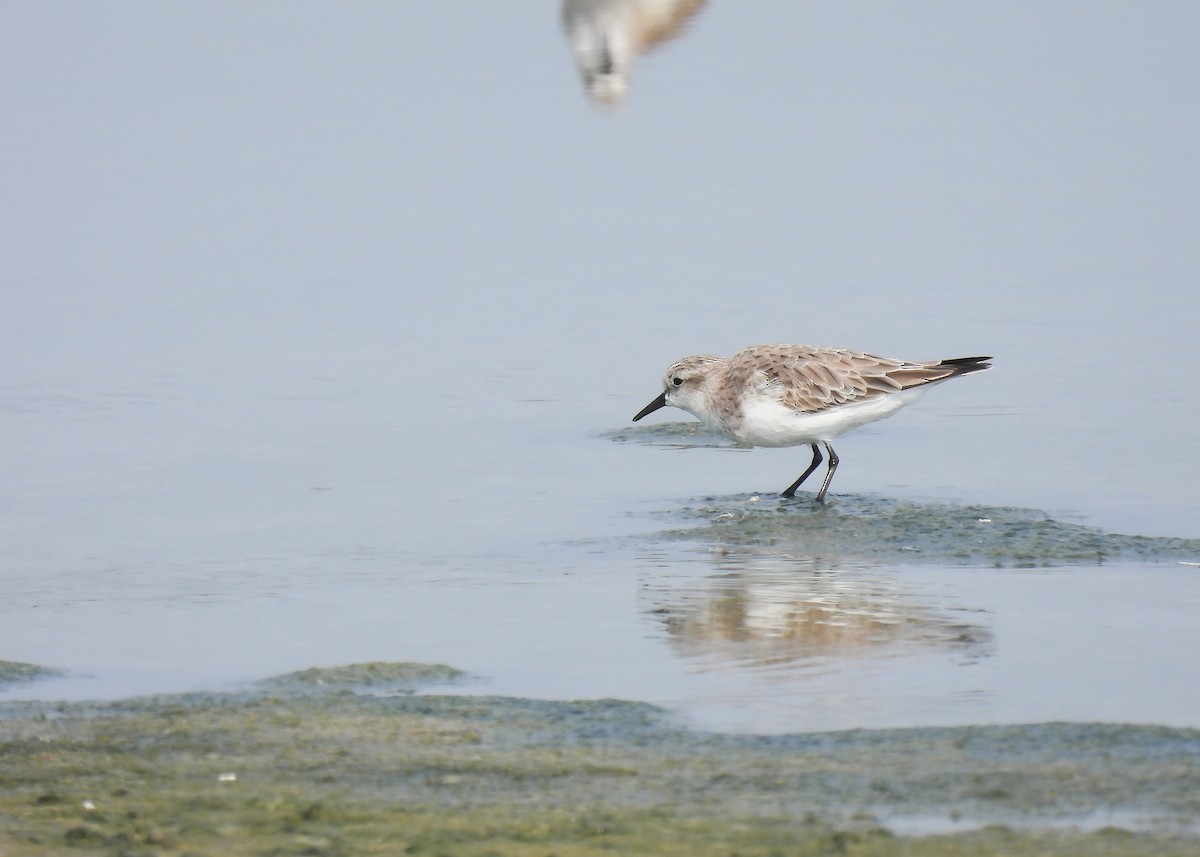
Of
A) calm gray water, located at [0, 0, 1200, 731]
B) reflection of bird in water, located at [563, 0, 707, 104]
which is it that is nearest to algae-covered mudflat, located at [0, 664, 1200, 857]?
calm gray water, located at [0, 0, 1200, 731]

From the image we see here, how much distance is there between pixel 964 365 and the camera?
10.1m

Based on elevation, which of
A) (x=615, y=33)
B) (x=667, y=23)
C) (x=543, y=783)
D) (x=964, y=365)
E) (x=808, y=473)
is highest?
(x=667, y=23)

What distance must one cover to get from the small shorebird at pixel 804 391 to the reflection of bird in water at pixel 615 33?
9.30m

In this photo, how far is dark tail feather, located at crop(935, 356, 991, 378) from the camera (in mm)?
10094

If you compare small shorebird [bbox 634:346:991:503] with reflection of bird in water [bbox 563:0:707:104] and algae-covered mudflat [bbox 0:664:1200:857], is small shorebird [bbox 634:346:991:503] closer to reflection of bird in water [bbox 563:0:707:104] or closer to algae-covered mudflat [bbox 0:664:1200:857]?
algae-covered mudflat [bbox 0:664:1200:857]

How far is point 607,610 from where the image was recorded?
7727mm

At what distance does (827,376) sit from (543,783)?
4907mm

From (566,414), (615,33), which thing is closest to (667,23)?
(615,33)

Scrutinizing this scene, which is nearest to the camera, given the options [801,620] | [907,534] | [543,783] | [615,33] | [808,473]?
[543,783]

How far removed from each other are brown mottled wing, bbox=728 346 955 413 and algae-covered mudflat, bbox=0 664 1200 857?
3.97 metres

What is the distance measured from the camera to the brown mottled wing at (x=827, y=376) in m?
10.1

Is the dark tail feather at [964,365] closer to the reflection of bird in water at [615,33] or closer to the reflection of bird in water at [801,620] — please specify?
the reflection of bird in water at [801,620]

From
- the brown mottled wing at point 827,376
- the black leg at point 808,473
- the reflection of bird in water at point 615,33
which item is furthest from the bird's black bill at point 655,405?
the reflection of bird in water at point 615,33

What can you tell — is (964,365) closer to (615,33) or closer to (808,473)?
(808,473)
